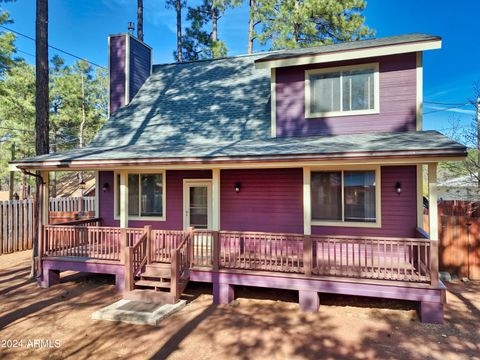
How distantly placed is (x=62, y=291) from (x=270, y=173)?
5.64m

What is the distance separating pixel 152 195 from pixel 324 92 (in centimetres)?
545

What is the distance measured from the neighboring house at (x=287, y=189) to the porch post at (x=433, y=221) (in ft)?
0.07

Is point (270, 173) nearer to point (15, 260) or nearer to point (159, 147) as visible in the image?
point (159, 147)

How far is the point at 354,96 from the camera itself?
26.2 feet

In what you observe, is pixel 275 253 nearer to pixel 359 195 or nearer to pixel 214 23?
pixel 359 195

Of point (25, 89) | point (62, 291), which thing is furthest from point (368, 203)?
point (25, 89)

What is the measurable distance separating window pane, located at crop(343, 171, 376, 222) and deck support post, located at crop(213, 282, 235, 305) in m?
3.16

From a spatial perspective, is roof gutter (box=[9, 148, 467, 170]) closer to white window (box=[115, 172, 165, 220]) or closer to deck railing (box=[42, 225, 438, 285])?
deck railing (box=[42, 225, 438, 285])

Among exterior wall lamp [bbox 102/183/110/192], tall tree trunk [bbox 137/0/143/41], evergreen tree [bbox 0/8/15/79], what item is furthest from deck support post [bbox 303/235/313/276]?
evergreen tree [bbox 0/8/15/79]

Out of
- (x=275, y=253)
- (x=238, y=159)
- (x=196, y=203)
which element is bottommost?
(x=275, y=253)

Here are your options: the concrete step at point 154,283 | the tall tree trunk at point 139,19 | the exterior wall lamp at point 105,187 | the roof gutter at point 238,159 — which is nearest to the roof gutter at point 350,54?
the roof gutter at point 238,159

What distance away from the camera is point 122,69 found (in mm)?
11523

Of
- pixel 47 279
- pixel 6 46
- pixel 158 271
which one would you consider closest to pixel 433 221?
pixel 158 271

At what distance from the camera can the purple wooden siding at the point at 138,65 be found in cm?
1173
